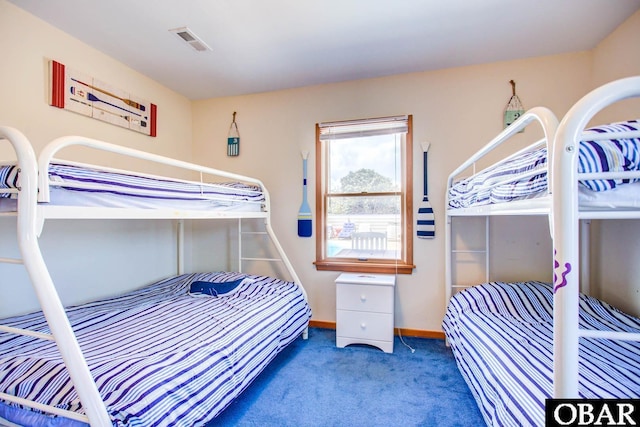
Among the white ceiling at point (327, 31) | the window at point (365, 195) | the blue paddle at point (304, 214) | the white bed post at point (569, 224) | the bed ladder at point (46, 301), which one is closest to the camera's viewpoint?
the white bed post at point (569, 224)

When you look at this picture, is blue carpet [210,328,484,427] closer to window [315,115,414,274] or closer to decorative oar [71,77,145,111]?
window [315,115,414,274]

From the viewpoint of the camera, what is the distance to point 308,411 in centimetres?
163

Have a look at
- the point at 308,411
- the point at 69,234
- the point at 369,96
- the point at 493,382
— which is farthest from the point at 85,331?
the point at 369,96

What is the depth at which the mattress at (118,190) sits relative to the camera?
1.12 m

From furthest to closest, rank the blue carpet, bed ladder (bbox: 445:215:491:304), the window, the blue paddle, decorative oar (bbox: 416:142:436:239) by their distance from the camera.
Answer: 1. the blue paddle
2. the window
3. decorative oar (bbox: 416:142:436:239)
4. bed ladder (bbox: 445:215:491:304)
5. the blue carpet

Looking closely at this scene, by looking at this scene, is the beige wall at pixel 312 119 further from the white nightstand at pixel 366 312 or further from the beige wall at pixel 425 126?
the white nightstand at pixel 366 312

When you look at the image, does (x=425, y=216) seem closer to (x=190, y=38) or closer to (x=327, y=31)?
(x=327, y=31)

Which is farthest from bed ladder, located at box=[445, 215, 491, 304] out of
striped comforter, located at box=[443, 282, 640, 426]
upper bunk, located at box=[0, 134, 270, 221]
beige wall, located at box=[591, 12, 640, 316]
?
upper bunk, located at box=[0, 134, 270, 221]

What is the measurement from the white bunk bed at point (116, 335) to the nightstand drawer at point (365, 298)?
0.50 meters

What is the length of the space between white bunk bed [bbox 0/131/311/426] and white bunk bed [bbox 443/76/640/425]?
1184mm

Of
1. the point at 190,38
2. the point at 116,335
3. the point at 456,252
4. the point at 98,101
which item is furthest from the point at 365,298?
the point at 98,101

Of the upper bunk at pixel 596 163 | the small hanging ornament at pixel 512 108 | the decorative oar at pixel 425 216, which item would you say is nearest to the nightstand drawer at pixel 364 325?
the decorative oar at pixel 425 216

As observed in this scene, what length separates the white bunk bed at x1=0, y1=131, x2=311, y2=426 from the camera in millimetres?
979

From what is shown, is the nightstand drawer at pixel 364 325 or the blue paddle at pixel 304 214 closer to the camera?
the nightstand drawer at pixel 364 325
